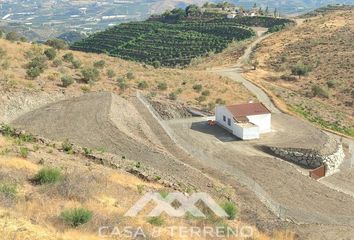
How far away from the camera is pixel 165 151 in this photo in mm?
31453

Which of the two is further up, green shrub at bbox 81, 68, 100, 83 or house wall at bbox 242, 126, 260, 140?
green shrub at bbox 81, 68, 100, 83

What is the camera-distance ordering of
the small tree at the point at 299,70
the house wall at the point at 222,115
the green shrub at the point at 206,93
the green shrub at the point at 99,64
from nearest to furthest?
the house wall at the point at 222,115 < the green shrub at the point at 206,93 < the green shrub at the point at 99,64 < the small tree at the point at 299,70

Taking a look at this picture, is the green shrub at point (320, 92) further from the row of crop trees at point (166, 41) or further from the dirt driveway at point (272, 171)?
the row of crop trees at point (166, 41)

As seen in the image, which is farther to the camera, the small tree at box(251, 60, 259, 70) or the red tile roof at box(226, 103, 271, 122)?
the small tree at box(251, 60, 259, 70)

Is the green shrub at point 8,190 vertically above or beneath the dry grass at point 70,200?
above

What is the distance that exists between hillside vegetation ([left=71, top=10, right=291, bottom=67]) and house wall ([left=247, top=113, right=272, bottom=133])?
48.9 meters

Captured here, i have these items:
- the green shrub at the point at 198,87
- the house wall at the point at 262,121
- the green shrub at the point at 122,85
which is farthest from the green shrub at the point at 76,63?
the house wall at the point at 262,121

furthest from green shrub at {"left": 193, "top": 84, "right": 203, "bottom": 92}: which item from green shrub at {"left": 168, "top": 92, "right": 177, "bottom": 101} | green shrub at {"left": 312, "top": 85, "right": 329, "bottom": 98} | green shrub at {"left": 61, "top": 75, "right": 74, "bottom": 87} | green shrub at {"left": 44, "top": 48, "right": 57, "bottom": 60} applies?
green shrub at {"left": 312, "top": 85, "right": 329, "bottom": 98}

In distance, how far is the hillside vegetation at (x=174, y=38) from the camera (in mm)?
92375

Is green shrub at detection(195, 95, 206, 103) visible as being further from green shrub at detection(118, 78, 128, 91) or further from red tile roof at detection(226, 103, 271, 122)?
red tile roof at detection(226, 103, 271, 122)

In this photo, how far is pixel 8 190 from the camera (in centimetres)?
1708

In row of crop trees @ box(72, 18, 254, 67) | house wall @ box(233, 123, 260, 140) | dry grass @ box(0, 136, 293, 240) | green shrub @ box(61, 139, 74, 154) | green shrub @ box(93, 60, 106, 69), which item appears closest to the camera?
dry grass @ box(0, 136, 293, 240)

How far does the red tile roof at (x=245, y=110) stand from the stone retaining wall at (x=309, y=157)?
441 centimetres

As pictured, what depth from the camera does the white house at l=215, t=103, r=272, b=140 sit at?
37219 mm
